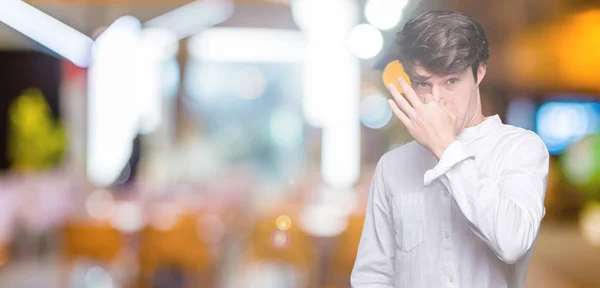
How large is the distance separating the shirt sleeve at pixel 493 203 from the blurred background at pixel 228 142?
9.02 ft

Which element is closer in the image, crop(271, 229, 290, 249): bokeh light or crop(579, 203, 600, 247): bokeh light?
crop(271, 229, 290, 249): bokeh light

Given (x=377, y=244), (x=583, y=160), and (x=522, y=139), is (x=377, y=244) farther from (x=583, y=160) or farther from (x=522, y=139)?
(x=583, y=160)

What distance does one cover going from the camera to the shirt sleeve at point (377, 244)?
142 centimetres

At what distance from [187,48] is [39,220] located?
3.12m

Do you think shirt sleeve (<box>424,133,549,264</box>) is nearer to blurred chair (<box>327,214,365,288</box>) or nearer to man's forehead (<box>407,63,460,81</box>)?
man's forehead (<box>407,63,460,81</box>)

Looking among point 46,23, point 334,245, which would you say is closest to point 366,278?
point 334,245

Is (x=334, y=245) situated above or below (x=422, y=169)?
below

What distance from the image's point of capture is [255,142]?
32.3 feet

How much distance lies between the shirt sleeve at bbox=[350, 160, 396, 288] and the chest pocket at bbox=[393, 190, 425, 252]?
0.13 ft

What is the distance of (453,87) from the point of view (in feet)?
4.12

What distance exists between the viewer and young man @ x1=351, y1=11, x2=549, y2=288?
1177mm

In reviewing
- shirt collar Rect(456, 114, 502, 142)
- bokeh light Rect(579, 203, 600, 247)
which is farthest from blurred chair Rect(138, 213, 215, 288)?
bokeh light Rect(579, 203, 600, 247)

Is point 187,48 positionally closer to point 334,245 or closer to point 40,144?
point 40,144

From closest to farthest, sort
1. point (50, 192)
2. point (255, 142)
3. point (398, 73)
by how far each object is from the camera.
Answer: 1. point (398, 73)
2. point (50, 192)
3. point (255, 142)
